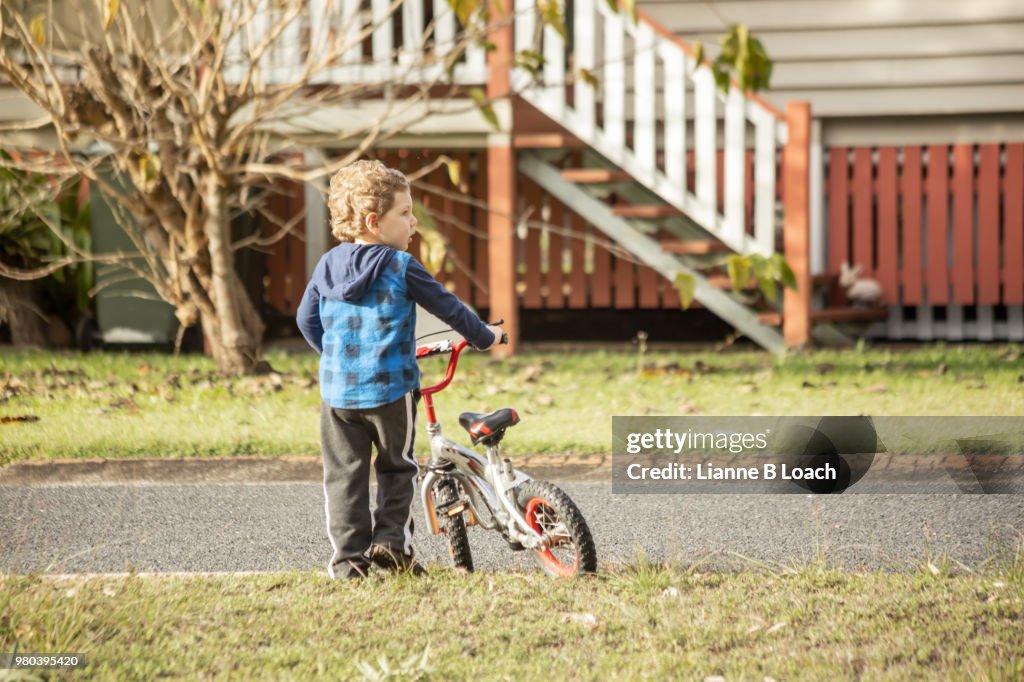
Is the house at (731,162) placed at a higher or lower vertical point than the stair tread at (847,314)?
higher

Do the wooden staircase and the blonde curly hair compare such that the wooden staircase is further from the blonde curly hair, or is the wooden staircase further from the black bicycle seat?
the black bicycle seat

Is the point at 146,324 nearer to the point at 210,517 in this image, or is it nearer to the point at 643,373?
the point at 643,373

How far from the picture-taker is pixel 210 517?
5156 mm

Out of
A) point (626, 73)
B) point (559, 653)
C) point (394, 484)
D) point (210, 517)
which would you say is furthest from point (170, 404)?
point (626, 73)

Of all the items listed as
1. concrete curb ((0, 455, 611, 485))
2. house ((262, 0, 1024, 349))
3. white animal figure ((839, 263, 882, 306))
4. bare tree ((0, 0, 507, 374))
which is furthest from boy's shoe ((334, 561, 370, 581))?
white animal figure ((839, 263, 882, 306))

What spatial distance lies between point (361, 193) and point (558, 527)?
1125 millimetres

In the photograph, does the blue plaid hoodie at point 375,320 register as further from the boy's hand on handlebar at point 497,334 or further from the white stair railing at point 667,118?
the white stair railing at point 667,118

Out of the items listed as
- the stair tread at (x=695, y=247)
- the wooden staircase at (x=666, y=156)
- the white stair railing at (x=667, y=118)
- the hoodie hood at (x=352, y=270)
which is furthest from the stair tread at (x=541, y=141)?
the hoodie hood at (x=352, y=270)

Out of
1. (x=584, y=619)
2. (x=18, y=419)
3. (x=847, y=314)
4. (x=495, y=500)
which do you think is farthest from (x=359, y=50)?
(x=584, y=619)

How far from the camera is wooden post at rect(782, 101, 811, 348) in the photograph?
9.78m

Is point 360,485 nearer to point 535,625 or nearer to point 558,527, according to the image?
point 558,527

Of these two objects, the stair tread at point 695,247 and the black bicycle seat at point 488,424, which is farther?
the stair tread at point 695,247

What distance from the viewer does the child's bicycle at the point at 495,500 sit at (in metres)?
3.78

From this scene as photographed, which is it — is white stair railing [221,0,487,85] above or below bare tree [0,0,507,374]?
above
